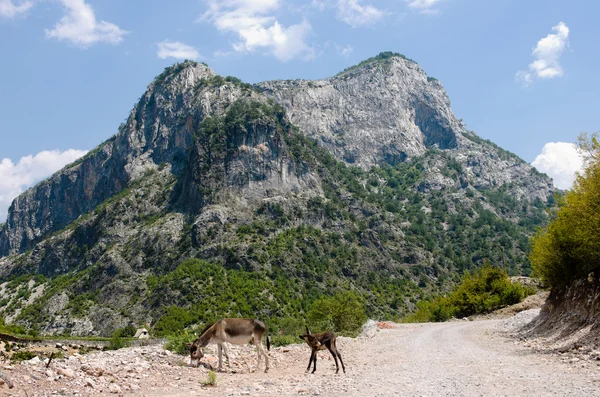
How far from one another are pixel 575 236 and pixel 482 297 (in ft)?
109

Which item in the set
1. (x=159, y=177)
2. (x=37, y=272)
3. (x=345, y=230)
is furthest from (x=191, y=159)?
(x=37, y=272)

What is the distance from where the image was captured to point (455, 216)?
17138 centimetres

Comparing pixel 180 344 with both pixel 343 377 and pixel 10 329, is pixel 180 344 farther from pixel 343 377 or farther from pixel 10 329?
pixel 10 329

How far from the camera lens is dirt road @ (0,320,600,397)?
992cm

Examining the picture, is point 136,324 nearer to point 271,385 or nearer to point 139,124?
point 271,385

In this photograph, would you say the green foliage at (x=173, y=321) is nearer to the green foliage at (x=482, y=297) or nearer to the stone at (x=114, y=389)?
the green foliage at (x=482, y=297)

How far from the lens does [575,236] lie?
786 inches

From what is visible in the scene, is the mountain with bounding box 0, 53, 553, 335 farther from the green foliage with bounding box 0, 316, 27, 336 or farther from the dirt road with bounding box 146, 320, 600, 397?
the dirt road with bounding box 146, 320, 600, 397

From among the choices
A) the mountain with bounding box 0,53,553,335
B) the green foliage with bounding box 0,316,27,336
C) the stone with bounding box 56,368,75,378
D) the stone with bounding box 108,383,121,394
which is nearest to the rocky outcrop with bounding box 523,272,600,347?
the stone with bounding box 108,383,121,394

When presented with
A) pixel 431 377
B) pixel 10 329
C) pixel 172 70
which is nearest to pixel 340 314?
pixel 431 377

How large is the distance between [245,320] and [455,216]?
169m

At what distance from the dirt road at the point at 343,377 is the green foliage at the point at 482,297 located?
3467 centimetres

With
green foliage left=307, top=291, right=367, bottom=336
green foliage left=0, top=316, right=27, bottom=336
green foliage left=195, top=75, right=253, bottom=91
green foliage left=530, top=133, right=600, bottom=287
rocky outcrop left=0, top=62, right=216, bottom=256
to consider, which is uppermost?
green foliage left=195, top=75, right=253, bottom=91

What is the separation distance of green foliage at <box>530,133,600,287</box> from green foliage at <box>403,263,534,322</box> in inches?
985
